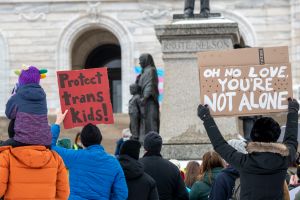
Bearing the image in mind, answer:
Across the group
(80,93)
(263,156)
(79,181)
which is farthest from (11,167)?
(80,93)

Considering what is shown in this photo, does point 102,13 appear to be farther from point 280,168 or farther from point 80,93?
point 280,168

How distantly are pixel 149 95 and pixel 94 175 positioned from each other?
565 centimetres

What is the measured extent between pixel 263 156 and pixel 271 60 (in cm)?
135

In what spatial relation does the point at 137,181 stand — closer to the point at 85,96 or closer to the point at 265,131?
the point at 85,96

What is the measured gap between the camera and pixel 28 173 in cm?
494

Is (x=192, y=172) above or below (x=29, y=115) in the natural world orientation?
below

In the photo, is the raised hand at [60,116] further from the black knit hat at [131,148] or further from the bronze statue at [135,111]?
the bronze statue at [135,111]

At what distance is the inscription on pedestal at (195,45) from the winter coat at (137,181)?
16.0 ft

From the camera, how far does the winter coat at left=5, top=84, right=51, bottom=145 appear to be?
5.00m

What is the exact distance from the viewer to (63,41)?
1078 inches

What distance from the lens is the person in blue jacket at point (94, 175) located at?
18.8 ft

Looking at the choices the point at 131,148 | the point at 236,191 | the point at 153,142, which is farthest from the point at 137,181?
the point at 236,191

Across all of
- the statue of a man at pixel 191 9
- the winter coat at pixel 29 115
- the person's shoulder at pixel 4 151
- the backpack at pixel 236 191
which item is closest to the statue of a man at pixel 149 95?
the statue of a man at pixel 191 9

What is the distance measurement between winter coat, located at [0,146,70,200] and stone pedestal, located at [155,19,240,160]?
18.5 feet
